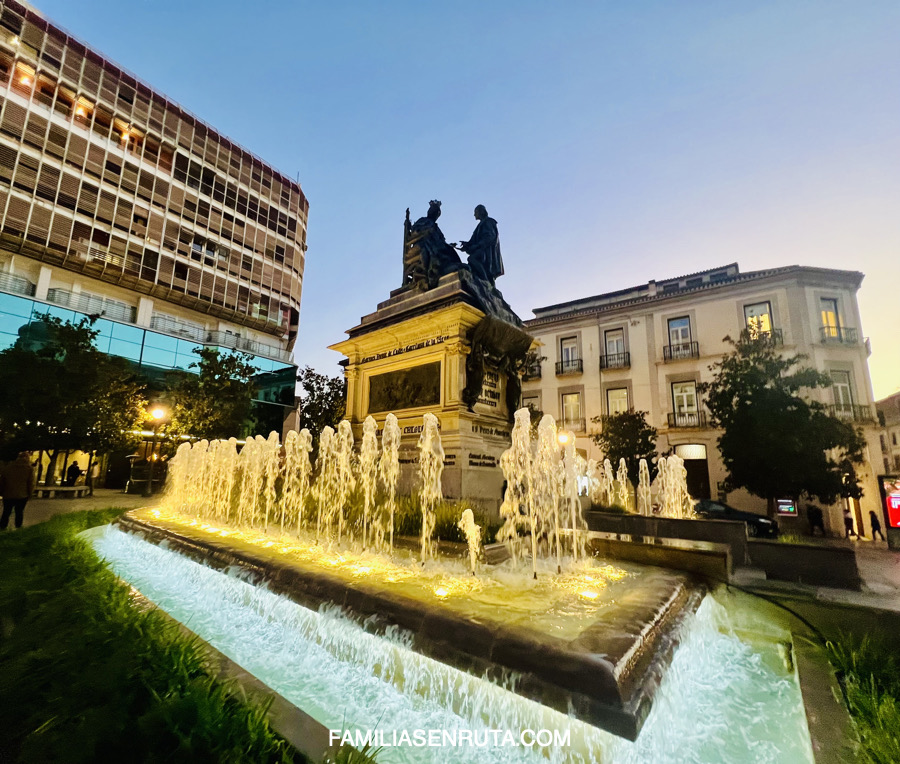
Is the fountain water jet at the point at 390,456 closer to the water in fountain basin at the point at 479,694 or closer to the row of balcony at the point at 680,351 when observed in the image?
the water in fountain basin at the point at 479,694

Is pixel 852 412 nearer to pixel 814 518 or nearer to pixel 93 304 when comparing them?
pixel 814 518

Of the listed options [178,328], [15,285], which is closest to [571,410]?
[178,328]

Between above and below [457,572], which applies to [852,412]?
above

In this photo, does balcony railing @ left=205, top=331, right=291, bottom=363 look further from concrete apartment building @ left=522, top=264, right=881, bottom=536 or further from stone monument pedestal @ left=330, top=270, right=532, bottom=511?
stone monument pedestal @ left=330, top=270, right=532, bottom=511

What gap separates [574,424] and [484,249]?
67.0 feet

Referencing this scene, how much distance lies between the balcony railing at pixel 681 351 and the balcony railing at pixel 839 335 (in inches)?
228

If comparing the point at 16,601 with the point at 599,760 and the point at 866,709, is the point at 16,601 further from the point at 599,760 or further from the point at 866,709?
the point at 866,709

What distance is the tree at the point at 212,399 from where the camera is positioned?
20.3 meters

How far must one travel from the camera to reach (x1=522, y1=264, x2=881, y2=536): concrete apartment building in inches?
871

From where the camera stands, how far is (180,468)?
51.8 ft

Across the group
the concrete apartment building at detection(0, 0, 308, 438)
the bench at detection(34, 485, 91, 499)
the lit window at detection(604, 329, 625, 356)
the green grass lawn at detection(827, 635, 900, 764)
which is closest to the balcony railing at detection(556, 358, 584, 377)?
the lit window at detection(604, 329, 625, 356)

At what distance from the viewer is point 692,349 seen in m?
25.5

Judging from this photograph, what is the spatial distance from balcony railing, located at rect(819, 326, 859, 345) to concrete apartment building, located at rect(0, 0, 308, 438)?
36632 millimetres

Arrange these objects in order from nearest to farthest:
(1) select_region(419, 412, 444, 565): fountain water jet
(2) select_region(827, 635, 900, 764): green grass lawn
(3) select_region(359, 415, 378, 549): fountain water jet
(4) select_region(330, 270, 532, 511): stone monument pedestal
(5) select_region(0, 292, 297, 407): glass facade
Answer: (2) select_region(827, 635, 900, 764): green grass lawn, (1) select_region(419, 412, 444, 565): fountain water jet, (4) select_region(330, 270, 532, 511): stone monument pedestal, (3) select_region(359, 415, 378, 549): fountain water jet, (5) select_region(0, 292, 297, 407): glass facade
